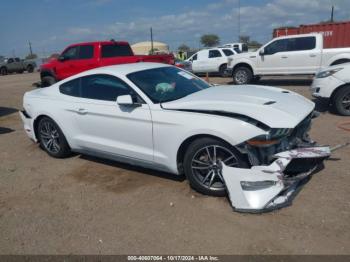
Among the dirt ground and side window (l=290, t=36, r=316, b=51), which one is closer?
the dirt ground

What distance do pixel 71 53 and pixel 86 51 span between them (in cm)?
89

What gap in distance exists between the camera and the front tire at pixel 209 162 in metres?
3.82

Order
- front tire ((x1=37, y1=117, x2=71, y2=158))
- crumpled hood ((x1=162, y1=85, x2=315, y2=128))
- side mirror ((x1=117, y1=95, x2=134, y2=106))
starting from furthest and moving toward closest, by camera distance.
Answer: front tire ((x1=37, y1=117, x2=71, y2=158)) → side mirror ((x1=117, y1=95, x2=134, y2=106)) → crumpled hood ((x1=162, y1=85, x2=315, y2=128))

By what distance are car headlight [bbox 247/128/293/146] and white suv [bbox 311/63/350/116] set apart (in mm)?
4406

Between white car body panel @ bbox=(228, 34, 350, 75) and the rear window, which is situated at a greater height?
the rear window

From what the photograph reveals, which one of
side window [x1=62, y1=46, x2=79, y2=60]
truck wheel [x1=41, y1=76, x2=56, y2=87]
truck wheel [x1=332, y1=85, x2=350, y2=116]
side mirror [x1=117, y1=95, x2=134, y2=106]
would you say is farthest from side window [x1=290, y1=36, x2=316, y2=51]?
side mirror [x1=117, y1=95, x2=134, y2=106]

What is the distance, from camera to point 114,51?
41.6 feet

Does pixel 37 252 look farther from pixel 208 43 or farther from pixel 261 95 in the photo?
pixel 208 43

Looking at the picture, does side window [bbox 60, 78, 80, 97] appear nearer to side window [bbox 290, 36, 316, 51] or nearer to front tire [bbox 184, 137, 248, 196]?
front tire [bbox 184, 137, 248, 196]

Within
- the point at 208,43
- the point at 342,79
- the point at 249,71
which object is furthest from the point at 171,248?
the point at 208,43

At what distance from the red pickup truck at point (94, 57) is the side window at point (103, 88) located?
6.88 meters

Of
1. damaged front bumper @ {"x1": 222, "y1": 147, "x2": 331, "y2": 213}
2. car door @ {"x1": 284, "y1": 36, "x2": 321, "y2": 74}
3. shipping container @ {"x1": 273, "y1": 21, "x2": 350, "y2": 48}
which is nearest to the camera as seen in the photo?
damaged front bumper @ {"x1": 222, "y1": 147, "x2": 331, "y2": 213}

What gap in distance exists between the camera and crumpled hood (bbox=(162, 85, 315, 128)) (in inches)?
149

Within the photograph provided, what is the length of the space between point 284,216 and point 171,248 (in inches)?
48.5
